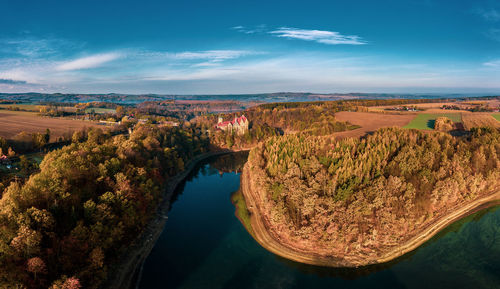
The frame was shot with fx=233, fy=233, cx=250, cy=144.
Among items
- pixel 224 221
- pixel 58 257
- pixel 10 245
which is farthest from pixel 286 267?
pixel 10 245

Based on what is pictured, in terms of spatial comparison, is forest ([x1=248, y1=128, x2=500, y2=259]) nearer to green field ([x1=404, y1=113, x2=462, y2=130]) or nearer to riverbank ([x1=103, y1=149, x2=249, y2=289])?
green field ([x1=404, y1=113, x2=462, y2=130])

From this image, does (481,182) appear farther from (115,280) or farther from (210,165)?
(210,165)

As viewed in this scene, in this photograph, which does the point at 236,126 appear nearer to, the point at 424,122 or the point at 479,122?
the point at 424,122

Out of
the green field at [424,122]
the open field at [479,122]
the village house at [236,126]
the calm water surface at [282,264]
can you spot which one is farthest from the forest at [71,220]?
the open field at [479,122]

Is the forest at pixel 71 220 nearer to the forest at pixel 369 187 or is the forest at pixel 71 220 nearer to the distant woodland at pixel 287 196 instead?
the distant woodland at pixel 287 196

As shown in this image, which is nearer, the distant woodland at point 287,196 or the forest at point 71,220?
the forest at point 71,220

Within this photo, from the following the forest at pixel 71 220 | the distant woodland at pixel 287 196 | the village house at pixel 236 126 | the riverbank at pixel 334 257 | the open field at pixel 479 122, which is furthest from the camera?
the village house at pixel 236 126
